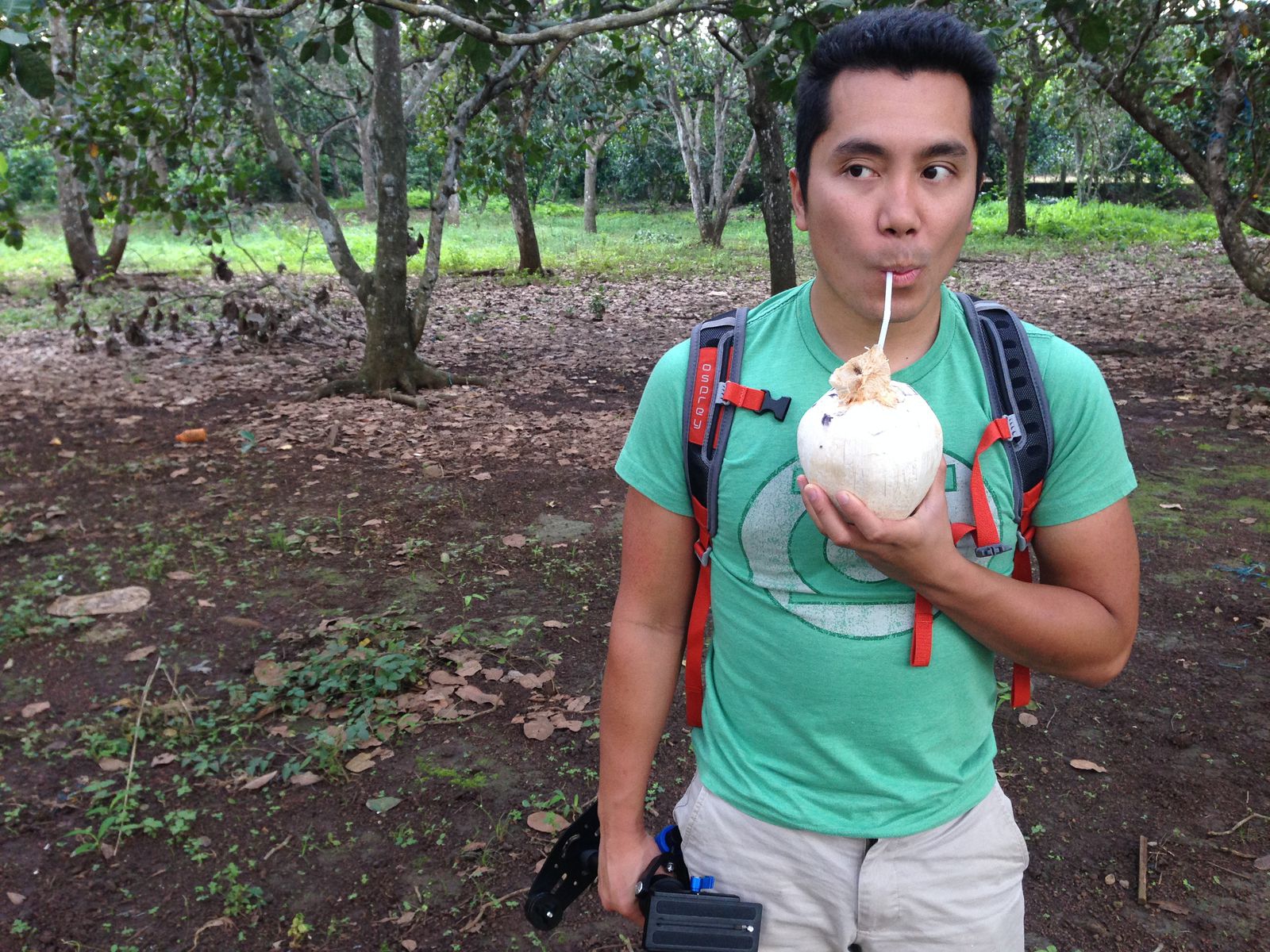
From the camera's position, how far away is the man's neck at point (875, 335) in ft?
4.40

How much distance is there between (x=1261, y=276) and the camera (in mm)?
6855

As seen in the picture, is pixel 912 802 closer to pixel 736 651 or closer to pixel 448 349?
pixel 736 651

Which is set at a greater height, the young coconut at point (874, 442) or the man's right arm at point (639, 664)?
the young coconut at point (874, 442)

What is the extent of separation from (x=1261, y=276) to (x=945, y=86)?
6.85 meters

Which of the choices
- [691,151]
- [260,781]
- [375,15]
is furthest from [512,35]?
[691,151]

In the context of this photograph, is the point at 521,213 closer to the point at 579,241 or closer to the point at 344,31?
the point at 579,241

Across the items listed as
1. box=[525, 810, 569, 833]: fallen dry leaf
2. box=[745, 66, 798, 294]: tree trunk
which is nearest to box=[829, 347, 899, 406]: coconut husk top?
box=[525, 810, 569, 833]: fallen dry leaf

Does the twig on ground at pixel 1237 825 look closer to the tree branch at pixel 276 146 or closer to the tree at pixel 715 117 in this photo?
the tree branch at pixel 276 146

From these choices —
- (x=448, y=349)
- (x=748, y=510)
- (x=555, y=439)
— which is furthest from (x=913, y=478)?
(x=448, y=349)

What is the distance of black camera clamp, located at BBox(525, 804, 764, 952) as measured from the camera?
1292 millimetres

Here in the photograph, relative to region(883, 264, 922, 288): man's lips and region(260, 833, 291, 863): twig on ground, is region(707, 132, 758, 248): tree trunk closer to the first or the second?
region(260, 833, 291, 863): twig on ground

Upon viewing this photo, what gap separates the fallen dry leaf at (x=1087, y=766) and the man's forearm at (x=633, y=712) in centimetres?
216

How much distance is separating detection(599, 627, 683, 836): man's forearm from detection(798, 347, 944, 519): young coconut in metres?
0.41

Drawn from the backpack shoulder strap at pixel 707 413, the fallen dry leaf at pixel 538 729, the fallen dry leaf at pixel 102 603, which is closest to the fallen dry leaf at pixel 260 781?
the fallen dry leaf at pixel 538 729
